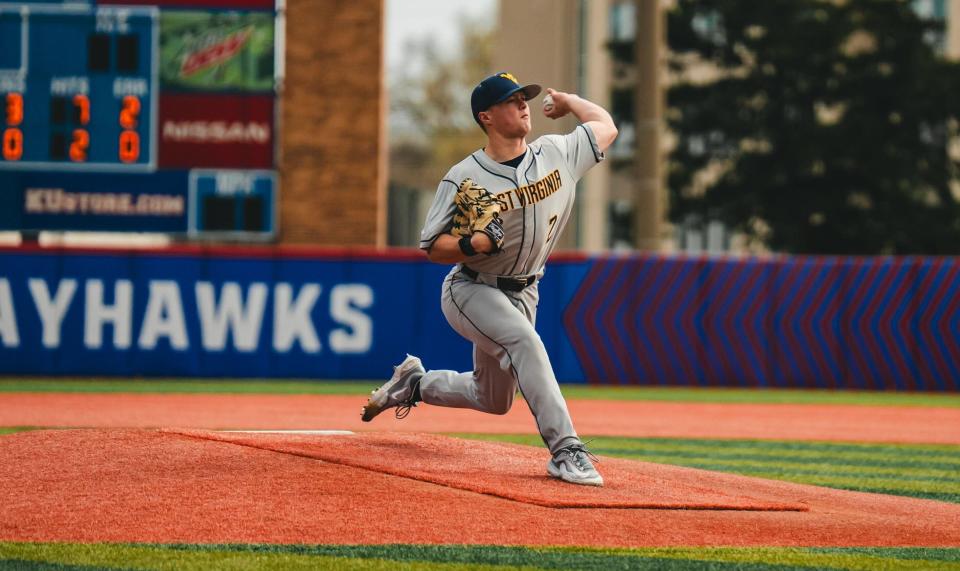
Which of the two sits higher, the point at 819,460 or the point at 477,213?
the point at 477,213

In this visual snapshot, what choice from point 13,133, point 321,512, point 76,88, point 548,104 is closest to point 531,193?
point 548,104

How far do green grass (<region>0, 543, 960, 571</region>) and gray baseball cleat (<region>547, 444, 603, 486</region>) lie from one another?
1056mm

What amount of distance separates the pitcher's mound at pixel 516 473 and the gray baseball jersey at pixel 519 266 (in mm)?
308

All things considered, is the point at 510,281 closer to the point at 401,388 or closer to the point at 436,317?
the point at 401,388

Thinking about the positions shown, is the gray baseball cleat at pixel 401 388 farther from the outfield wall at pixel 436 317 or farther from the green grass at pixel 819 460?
the outfield wall at pixel 436 317

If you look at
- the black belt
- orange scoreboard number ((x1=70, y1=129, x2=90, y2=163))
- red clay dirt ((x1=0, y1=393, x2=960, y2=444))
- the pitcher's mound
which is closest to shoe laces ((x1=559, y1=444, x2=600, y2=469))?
the pitcher's mound

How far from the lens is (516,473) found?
21.5ft

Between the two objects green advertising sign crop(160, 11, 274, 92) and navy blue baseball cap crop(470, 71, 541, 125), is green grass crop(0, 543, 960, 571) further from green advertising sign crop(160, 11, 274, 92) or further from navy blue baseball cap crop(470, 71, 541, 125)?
green advertising sign crop(160, 11, 274, 92)

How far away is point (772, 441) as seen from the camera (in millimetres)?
10461

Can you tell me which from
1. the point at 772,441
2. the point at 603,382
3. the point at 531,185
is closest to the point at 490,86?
the point at 531,185

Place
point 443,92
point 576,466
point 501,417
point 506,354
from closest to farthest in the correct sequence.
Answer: point 576,466 → point 506,354 → point 501,417 → point 443,92

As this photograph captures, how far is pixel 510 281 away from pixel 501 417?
5.77 m

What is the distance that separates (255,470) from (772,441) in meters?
5.20

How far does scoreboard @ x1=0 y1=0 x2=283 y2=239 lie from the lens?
637 inches
